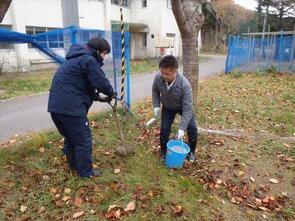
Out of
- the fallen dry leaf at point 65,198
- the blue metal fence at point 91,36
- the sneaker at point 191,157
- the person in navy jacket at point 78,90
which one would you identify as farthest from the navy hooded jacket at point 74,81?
the blue metal fence at point 91,36

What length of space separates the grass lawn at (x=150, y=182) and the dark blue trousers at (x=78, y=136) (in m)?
0.20

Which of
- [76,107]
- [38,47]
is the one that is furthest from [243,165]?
[38,47]

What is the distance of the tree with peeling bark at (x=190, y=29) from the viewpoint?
16.2ft

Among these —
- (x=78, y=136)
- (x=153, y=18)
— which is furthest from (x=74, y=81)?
Answer: (x=153, y=18)

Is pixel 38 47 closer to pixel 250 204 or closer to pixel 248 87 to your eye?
pixel 250 204

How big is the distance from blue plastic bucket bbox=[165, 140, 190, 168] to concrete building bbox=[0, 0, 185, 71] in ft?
17.8

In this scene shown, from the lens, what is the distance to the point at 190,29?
503 centimetres

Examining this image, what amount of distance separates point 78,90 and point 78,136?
1.79 feet

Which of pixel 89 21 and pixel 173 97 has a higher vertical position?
pixel 89 21

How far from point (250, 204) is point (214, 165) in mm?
878

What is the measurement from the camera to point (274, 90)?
9.16 m

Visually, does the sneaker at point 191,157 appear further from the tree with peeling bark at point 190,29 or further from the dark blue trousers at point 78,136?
the tree with peeling bark at point 190,29

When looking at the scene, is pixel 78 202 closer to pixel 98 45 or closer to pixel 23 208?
pixel 23 208

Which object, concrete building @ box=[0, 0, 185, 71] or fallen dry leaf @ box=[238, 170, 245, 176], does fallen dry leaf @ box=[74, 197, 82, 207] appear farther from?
concrete building @ box=[0, 0, 185, 71]
